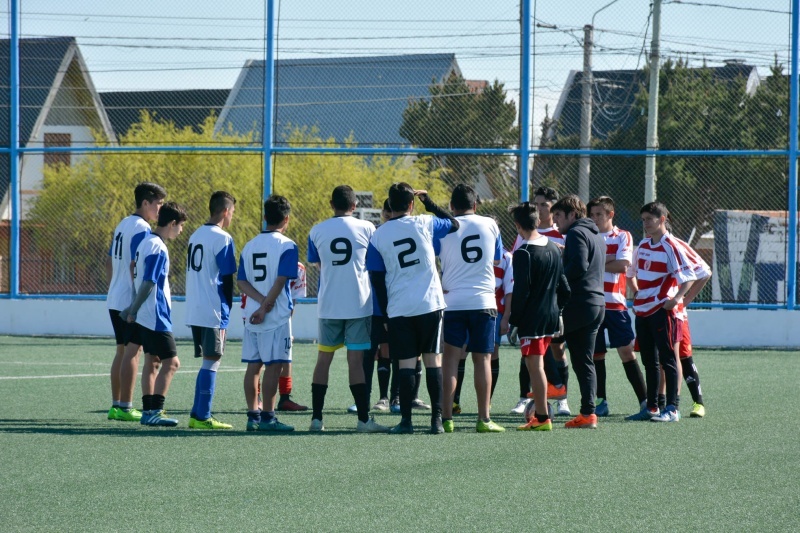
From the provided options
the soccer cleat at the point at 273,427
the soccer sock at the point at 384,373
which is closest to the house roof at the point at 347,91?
the soccer sock at the point at 384,373

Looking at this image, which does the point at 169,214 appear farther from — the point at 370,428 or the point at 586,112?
the point at 586,112

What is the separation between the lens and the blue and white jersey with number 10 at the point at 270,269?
823cm

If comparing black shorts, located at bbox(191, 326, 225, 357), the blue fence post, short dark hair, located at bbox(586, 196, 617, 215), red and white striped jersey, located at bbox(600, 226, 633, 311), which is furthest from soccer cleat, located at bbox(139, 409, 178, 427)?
the blue fence post

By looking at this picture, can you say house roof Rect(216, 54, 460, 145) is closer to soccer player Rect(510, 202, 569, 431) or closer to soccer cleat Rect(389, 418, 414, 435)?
soccer player Rect(510, 202, 569, 431)

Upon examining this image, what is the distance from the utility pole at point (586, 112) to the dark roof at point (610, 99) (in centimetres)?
14

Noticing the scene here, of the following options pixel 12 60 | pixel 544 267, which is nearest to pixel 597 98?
pixel 12 60

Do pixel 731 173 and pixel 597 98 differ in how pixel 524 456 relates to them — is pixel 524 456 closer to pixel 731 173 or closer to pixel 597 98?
pixel 731 173

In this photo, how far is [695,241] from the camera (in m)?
20.3

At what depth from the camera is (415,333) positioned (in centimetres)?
815

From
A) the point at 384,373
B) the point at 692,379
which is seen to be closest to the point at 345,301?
the point at 384,373

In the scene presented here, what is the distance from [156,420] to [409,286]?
2.29 m

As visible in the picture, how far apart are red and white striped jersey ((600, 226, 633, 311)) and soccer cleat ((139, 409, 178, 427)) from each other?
13.0 ft

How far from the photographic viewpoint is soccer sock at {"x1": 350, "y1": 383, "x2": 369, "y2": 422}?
8.23 m

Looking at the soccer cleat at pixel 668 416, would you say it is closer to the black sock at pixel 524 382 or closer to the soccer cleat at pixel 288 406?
the black sock at pixel 524 382
